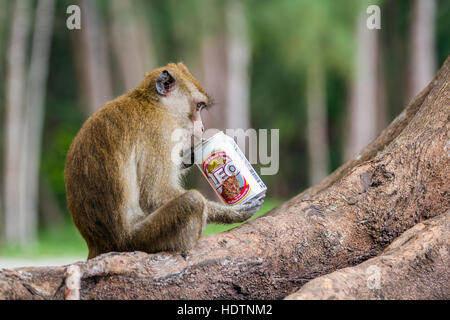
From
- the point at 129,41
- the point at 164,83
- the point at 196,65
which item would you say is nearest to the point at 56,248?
the point at 129,41

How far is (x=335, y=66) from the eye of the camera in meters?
24.4

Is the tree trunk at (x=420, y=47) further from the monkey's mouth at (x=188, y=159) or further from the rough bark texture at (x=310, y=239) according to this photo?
the monkey's mouth at (x=188, y=159)

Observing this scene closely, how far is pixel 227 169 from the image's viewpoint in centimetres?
371

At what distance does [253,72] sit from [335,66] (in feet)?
26.0

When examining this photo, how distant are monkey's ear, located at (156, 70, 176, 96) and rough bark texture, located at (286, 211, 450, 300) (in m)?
2.01

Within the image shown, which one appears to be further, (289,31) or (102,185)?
(289,31)

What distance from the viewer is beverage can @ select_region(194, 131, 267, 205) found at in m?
3.72

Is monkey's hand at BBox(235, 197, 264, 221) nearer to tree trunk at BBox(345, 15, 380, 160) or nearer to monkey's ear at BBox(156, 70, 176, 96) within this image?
monkey's ear at BBox(156, 70, 176, 96)

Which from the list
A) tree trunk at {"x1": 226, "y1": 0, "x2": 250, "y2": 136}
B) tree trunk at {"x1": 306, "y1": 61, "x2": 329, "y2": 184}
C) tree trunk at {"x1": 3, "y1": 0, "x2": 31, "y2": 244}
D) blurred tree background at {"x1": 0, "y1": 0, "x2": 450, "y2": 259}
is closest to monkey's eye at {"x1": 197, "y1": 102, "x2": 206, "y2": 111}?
blurred tree background at {"x1": 0, "y1": 0, "x2": 450, "y2": 259}

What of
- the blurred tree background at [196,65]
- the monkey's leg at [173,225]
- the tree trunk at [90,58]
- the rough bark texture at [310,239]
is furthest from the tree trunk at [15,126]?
the rough bark texture at [310,239]

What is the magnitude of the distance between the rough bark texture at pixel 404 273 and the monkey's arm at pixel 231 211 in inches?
45.1
